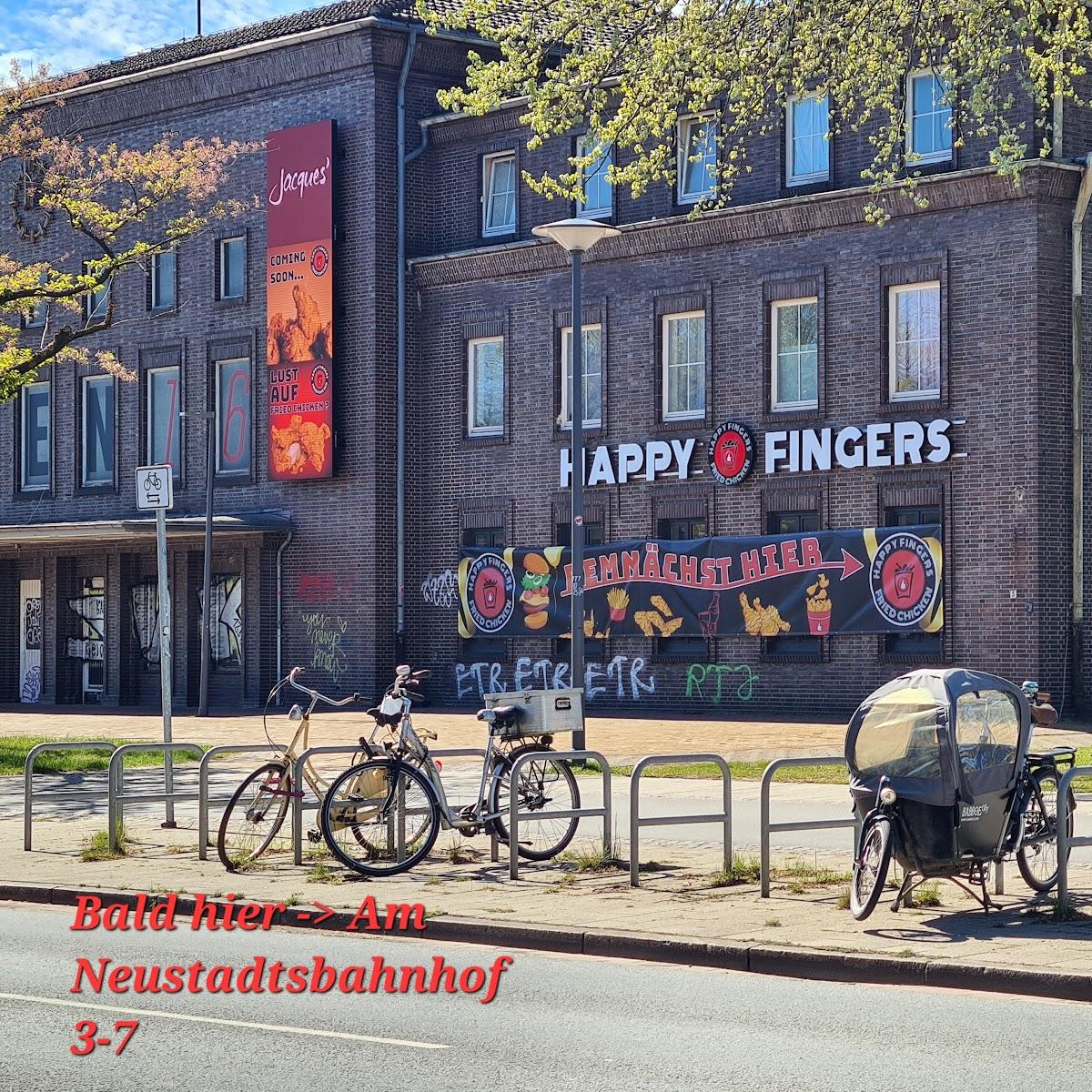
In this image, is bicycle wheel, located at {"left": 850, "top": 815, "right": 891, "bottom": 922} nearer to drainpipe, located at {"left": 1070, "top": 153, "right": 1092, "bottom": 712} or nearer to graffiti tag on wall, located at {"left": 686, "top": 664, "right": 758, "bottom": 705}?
drainpipe, located at {"left": 1070, "top": 153, "right": 1092, "bottom": 712}

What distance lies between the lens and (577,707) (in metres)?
14.8

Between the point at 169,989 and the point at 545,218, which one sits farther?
the point at 545,218

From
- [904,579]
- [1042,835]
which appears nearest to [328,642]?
[904,579]

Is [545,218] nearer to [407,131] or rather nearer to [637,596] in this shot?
[407,131]

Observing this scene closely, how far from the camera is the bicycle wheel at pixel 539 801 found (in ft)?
46.9

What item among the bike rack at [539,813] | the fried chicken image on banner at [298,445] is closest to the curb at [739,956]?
the bike rack at [539,813]

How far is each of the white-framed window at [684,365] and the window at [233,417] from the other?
384 inches

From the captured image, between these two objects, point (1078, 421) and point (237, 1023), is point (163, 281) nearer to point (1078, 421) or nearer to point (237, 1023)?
point (1078, 421)

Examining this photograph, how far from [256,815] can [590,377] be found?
→ 22324 millimetres

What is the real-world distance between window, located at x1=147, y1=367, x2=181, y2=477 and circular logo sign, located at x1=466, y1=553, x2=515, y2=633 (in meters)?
8.16

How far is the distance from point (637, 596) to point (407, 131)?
403 inches

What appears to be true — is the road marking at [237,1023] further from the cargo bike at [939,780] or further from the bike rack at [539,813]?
the bike rack at [539,813]

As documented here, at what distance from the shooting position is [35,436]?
149 feet

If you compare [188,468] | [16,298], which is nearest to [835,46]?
[16,298]
